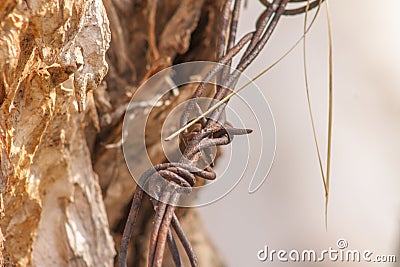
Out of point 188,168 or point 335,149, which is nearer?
point 188,168

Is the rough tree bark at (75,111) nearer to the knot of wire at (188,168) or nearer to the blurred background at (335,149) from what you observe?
the knot of wire at (188,168)

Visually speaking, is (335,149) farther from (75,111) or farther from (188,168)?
(188,168)

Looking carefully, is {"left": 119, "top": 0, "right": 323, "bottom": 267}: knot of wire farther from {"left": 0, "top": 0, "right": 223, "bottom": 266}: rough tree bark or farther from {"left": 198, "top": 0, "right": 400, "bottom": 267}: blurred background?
{"left": 198, "top": 0, "right": 400, "bottom": 267}: blurred background

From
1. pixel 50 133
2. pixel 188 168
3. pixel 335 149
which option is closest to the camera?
pixel 188 168

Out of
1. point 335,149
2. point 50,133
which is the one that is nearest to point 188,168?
point 50,133

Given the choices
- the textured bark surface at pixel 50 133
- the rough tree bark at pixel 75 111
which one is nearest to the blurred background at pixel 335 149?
the rough tree bark at pixel 75 111

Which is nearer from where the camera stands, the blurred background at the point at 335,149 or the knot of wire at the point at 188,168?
the knot of wire at the point at 188,168

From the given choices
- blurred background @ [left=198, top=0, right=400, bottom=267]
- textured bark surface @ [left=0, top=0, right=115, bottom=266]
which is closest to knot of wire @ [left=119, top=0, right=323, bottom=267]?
textured bark surface @ [left=0, top=0, right=115, bottom=266]
